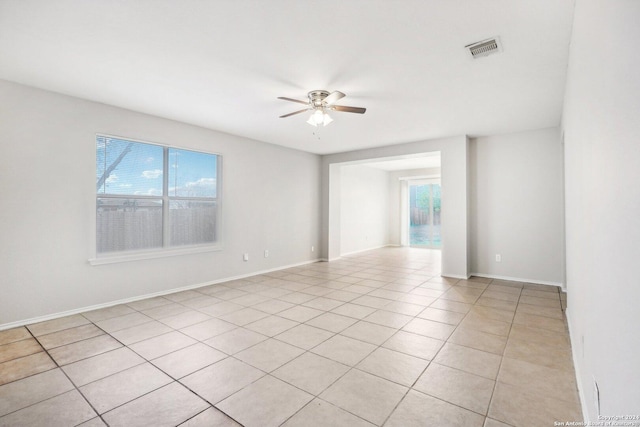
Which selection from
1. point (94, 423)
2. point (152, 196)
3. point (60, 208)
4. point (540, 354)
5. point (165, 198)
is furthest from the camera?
point (165, 198)

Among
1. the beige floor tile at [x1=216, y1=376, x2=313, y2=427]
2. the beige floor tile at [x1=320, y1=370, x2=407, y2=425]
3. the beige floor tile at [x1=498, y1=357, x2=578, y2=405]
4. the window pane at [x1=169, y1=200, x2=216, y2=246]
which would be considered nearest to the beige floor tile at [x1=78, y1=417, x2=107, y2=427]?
the beige floor tile at [x1=216, y1=376, x2=313, y2=427]

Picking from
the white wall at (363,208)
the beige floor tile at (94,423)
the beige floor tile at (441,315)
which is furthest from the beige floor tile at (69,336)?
the white wall at (363,208)

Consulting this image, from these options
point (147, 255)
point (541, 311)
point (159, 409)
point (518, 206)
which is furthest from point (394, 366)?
point (518, 206)

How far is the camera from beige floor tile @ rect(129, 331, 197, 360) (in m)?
2.58

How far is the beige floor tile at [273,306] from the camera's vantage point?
3.66 meters

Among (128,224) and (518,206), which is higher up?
(518,206)

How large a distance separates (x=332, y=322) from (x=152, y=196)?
10.2 ft

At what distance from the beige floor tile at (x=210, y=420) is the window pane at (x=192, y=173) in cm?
341

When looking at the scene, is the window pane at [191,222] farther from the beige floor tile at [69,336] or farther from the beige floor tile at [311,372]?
the beige floor tile at [311,372]

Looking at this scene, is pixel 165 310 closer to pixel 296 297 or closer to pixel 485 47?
pixel 296 297

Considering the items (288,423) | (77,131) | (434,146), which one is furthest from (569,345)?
(77,131)

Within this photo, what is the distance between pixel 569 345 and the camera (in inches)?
105

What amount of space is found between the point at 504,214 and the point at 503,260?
2.70 ft

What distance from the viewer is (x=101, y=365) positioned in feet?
7.82
